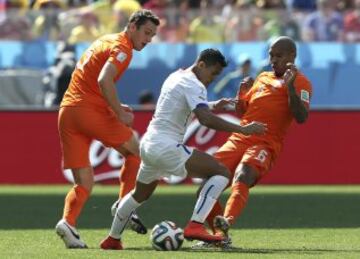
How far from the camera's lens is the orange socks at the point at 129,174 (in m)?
13.0

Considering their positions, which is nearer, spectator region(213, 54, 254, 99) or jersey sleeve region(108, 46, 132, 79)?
jersey sleeve region(108, 46, 132, 79)

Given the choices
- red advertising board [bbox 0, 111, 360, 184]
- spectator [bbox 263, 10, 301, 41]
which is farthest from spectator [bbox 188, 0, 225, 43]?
red advertising board [bbox 0, 111, 360, 184]

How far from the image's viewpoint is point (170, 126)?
38.6ft

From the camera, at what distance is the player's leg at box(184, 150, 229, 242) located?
11.6 metres

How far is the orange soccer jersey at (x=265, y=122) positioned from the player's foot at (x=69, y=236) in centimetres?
184

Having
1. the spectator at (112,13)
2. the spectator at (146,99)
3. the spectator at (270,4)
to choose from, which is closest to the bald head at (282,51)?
the spectator at (146,99)

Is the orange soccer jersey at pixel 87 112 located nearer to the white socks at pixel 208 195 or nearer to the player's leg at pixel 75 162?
the player's leg at pixel 75 162

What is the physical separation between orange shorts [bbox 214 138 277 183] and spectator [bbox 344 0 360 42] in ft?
37.7

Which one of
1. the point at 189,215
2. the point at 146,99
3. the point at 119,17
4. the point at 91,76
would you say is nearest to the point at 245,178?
the point at 91,76

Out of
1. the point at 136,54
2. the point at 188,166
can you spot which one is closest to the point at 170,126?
the point at 188,166

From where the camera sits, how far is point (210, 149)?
2188 cm

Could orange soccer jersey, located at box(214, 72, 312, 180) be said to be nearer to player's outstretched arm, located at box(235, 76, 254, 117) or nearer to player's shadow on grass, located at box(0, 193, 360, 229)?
player's outstretched arm, located at box(235, 76, 254, 117)

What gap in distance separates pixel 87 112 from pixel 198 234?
71.6 inches

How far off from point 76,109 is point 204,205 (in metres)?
1.74
